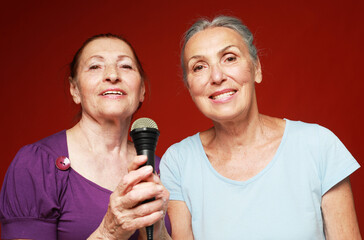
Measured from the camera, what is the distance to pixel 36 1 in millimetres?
3727

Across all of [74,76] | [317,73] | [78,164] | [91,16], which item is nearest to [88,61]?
[74,76]

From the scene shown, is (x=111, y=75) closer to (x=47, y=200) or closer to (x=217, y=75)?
(x=217, y=75)

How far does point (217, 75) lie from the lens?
6.46 feet

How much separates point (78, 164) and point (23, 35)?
6.62 ft

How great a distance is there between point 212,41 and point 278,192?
2.47 feet

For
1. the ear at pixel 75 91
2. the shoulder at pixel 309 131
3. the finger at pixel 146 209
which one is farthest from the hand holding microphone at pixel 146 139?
the ear at pixel 75 91

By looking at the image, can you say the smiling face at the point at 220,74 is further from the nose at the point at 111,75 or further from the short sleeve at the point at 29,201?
the short sleeve at the point at 29,201

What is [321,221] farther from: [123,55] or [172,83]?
[172,83]

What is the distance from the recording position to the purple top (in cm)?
193

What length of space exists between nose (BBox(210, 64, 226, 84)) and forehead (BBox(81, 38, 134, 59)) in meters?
0.52

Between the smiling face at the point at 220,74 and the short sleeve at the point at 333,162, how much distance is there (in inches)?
15.1

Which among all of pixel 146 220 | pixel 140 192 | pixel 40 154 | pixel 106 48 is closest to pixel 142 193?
pixel 140 192

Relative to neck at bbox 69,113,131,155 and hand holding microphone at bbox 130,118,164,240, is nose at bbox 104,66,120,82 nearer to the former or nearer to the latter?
neck at bbox 69,113,131,155

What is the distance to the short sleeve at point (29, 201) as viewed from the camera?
75.5 inches
